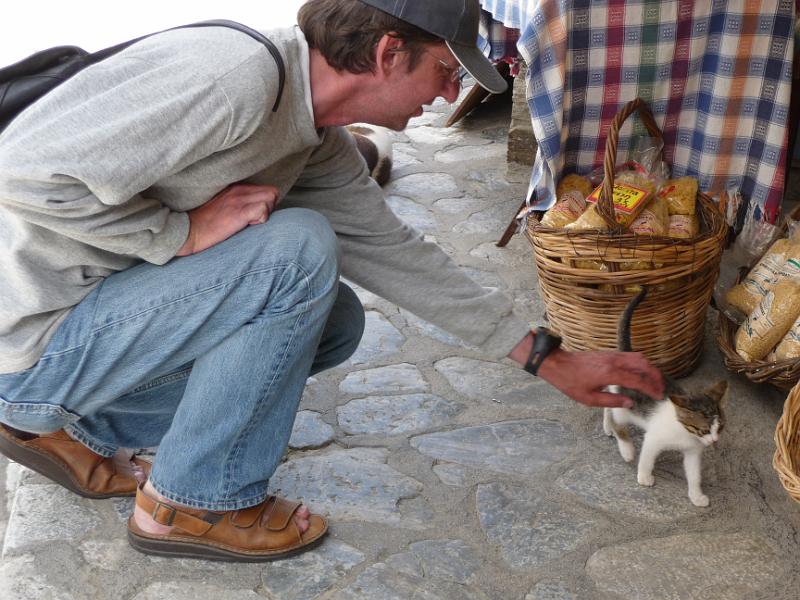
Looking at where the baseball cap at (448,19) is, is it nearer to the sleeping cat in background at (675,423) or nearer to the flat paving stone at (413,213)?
the sleeping cat in background at (675,423)

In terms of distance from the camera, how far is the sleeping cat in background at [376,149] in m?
4.43

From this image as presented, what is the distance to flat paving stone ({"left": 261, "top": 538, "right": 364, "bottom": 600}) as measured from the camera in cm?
207

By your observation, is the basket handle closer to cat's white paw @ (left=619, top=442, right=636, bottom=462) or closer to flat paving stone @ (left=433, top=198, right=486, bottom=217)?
cat's white paw @ (left=619, top=442, right=636, bottom=462)

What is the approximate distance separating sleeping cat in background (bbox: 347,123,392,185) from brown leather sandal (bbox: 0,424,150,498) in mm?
2400

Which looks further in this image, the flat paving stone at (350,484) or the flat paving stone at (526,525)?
the flat paving stone at (350,484)

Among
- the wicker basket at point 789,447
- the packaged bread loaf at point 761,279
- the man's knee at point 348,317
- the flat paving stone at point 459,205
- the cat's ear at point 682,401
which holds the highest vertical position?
the man's knee at point 348,317

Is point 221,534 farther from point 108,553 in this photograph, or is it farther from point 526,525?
point 526,525

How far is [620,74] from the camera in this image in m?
2.76

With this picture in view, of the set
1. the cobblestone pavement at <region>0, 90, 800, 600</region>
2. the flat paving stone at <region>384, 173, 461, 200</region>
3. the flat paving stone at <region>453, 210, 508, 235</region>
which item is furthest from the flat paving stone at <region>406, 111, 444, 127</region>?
the cobblestone pavement at <region>0, 90, 800, 600</region>

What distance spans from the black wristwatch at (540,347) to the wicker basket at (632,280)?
52 centimetres

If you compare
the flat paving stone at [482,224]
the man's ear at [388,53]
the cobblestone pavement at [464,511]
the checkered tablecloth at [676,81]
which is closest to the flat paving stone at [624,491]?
the cobblestone pavement at [464,511]

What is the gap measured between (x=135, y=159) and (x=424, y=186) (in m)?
3.08

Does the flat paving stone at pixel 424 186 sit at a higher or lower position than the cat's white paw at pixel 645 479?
lower

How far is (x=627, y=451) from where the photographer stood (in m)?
2.47
